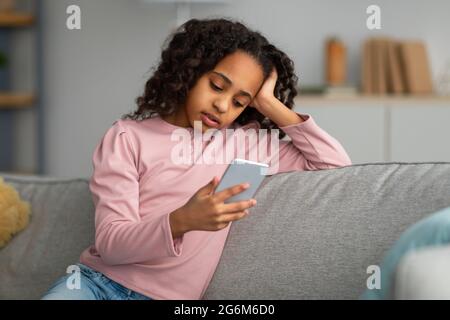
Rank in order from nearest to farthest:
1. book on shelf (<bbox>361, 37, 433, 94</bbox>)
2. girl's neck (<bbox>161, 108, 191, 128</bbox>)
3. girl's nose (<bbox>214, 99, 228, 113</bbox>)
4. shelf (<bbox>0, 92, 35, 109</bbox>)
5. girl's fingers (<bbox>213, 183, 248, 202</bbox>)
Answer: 1. girl's fingers (<bbox>213, 183, 248, 202</bbox>)
2. girl's nose (<bbox>214, 99, 228, 113</bbox>)
3. girl's neck (<bbox>161, 108, 191, 128</bbox>)
4. book on shelf (<bbox>361, 37, 433, 94</bbox>)
5. shelf (<bbox>0, 92, 35, 109</bbox>)

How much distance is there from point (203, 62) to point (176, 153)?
200 mm

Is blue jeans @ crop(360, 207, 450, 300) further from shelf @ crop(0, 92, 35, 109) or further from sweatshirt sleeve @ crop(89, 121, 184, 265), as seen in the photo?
shelf @ crop(0, 92, 35, 109)

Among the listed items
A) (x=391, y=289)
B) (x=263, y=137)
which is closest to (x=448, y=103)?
(x=263, y=137)

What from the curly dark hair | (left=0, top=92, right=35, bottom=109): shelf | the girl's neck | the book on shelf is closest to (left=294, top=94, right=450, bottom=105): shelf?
the book on shelf

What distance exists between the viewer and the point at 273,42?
397cm

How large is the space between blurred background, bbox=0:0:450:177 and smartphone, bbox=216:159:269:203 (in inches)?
93.4

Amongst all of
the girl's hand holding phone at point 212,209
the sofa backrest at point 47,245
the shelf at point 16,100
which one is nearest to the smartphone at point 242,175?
the girl's hand holding phone at point 212,209

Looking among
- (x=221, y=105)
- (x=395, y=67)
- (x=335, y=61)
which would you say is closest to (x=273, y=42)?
(x=335, y=61)

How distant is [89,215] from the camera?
5.48 ft

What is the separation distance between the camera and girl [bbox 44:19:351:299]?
4.56 ft

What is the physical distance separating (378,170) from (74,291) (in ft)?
2.07

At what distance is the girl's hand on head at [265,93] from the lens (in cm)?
157

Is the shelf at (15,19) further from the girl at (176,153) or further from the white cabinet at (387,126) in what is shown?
the girl at (176,153)

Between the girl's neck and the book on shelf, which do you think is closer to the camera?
the girl's neck
